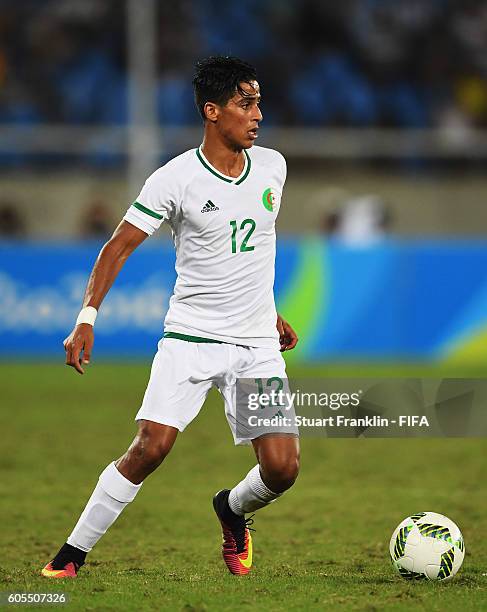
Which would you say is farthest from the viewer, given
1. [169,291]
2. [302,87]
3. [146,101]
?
[302,87]

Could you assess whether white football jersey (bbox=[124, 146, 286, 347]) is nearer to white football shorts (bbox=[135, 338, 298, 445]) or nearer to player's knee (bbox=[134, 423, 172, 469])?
white football shorts (bbox=[135, 338, 298, 445])

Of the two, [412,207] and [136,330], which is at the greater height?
[412,207]

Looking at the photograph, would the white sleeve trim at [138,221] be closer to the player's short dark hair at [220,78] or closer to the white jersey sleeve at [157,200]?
the white jersey sleeve at [157,200]

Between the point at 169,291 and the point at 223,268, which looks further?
the point at 169,291

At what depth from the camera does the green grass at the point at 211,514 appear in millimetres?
5277

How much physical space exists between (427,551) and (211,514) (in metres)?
2.38

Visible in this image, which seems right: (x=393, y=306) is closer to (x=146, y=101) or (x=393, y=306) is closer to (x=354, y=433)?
(x=146, y=101)

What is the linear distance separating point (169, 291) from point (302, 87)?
543 centimetres

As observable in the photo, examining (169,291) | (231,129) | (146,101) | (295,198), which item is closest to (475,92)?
(295,198)

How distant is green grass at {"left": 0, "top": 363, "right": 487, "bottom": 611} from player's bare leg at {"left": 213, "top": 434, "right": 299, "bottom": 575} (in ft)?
0.33

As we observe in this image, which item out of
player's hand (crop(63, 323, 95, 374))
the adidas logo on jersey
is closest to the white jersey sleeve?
the adidas logo on jersey

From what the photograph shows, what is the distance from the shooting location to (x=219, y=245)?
18.3 feet

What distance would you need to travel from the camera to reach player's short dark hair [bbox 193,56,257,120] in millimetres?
5613

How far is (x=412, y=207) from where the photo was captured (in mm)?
18172
